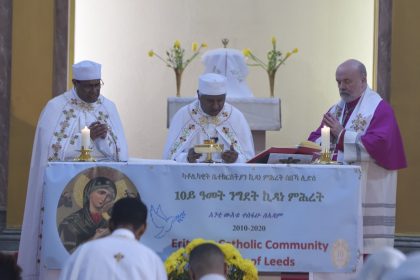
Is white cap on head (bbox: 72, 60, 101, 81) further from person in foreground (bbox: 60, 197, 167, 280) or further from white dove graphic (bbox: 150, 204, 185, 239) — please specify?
person in foreground (bbox: 60, 197, 167, 280)

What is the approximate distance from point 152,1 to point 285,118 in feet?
6.42

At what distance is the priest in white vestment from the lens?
7.62m

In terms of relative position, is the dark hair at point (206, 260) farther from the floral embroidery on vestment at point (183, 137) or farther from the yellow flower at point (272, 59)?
the yellow flower at point (272, 59)

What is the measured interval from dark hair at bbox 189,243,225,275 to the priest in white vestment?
2.88 metres

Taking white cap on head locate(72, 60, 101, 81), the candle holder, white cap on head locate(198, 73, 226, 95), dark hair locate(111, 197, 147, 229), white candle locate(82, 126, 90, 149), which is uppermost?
white cap on head locate(72, 60, 101, 81)

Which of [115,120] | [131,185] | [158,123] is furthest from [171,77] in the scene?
[131,185]

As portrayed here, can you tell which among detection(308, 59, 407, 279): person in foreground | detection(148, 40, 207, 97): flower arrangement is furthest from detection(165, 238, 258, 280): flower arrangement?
detection(148, 40, 207, 97): flower arrangement

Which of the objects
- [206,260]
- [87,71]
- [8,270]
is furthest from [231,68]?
[8,270]

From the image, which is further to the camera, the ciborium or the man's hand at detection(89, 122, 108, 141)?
the man's hand at detection(89, 122, 108, 141)

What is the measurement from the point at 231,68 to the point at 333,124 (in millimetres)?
2570

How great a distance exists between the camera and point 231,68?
10539mm

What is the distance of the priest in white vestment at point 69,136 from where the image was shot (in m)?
7.62

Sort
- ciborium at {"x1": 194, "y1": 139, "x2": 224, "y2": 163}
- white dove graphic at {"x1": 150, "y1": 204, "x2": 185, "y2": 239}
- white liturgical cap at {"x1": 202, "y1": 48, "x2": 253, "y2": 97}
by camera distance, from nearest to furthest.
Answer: white dove graphic at {"x1": 150, "y1": 204, "x2": 185, "y2": 239}
ciborium at {"x1": 194, "y1": 139, "x2": 224, "y2": 163}
white liturgical cap at {"x1": 202, "y1": 48, "x2": 253, "y2": 97}

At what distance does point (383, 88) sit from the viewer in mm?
10383
